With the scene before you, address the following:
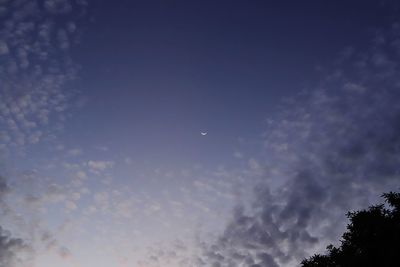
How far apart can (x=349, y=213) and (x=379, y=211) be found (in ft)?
7.47

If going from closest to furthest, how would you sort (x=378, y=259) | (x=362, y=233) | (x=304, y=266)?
(x=378, y=259) < (x=362, y=233) < (x=304, y=266)

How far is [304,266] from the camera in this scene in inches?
1262

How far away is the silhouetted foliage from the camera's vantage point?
26109 millimetres

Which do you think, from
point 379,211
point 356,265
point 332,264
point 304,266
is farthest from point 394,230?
point 304,266

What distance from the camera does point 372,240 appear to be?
91.7ft

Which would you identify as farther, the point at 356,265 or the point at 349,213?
the point at 349,213

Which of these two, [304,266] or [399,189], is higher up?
[399,189]

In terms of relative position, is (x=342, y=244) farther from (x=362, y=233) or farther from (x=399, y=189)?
(x=399, y=189)

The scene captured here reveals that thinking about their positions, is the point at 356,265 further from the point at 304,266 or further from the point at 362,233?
the point at 304,266

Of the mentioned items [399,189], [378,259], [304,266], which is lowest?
[378,259]

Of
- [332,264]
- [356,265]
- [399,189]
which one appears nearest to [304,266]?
[332,264]

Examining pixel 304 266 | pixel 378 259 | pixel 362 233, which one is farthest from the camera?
pixel 304 266

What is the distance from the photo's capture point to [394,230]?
2667 centimetres

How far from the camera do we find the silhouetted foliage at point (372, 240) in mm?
26109
